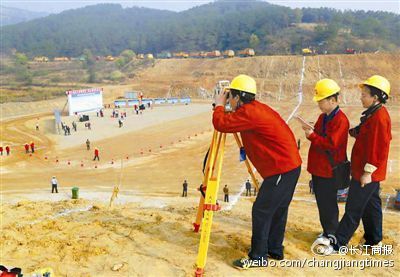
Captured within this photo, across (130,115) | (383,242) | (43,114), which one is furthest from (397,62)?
(383,242)

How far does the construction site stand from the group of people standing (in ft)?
1.62

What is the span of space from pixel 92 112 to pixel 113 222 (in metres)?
44.6

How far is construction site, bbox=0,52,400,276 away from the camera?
18.5 ft

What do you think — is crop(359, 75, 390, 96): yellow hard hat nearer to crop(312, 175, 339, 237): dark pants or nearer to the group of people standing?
the group of people standing

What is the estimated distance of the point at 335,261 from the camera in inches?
216

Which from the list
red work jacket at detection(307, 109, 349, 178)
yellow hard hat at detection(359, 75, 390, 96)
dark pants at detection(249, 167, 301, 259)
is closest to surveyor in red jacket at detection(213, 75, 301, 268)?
dark pants at detection(249, 167, 301, 259)

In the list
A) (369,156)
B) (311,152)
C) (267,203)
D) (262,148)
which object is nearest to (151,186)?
(311,152)

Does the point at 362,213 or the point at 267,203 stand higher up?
the point at 267,203

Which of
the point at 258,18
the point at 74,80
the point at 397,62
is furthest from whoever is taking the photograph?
the point at 258,18

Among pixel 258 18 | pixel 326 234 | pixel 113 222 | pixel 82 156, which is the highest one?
pixel 258 18

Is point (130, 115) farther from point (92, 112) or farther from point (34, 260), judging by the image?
point (34, 260)

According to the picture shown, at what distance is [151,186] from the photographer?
2166cm

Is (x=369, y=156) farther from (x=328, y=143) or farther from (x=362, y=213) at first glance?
(x=362, y=213)

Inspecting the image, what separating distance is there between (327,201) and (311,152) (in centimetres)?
83
